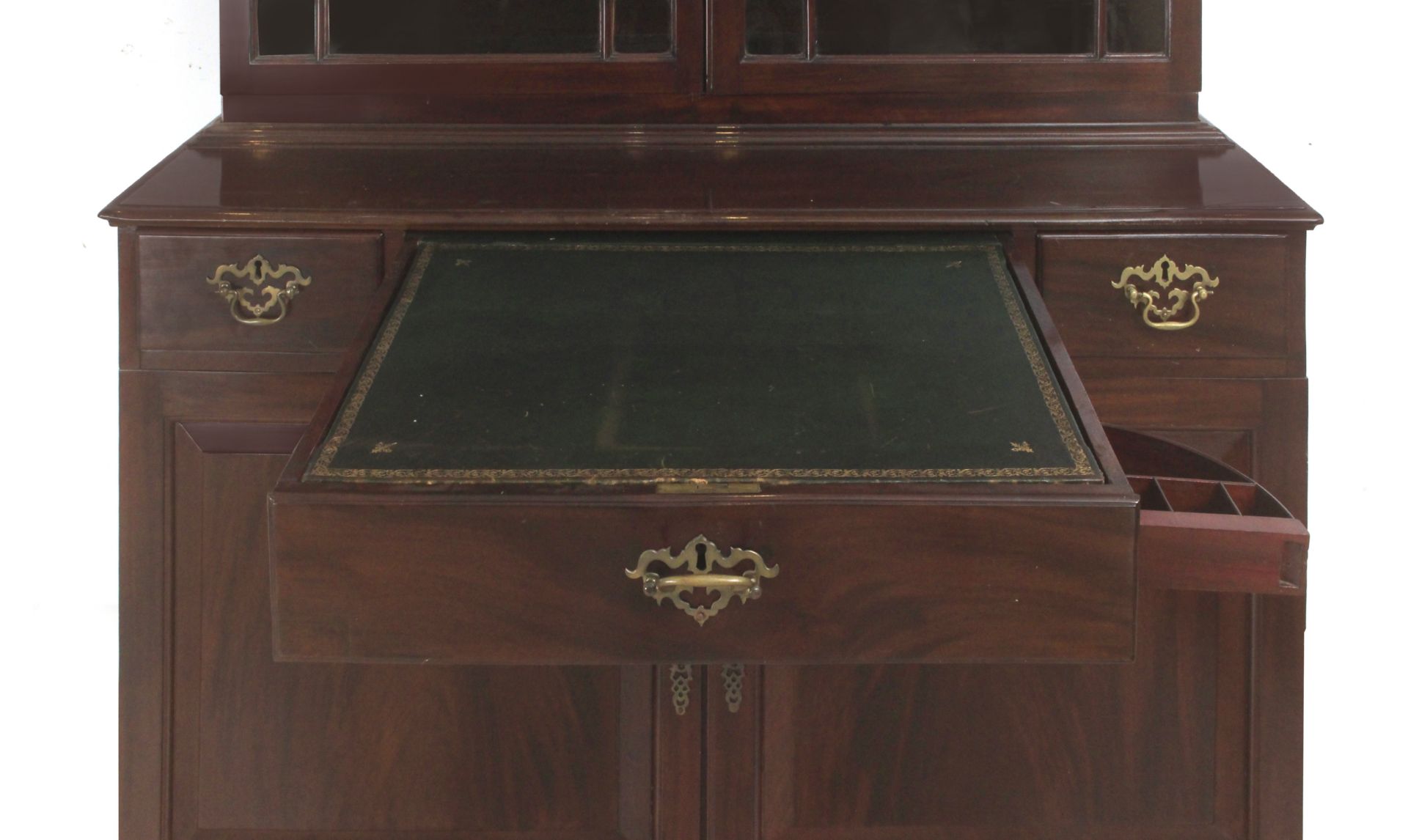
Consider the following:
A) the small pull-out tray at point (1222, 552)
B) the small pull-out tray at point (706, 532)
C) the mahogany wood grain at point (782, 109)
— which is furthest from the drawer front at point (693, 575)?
the mahogany wood grain at point (782, 109)

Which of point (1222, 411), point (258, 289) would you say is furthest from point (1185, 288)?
point (258, 289)

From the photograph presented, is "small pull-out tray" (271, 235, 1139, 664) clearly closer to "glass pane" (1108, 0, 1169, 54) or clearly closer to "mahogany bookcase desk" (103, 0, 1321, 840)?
"mahogany bookcase desk" (103, 0, 1321, 840)

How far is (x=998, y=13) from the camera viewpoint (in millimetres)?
2016

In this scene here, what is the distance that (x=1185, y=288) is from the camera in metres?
1.81

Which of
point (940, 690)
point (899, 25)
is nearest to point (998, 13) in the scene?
point (899, 25)

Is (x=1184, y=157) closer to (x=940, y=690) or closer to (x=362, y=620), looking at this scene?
(x=940, y=690)

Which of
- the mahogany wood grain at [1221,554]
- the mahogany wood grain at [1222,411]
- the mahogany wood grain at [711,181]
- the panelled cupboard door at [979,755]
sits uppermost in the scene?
the mahogany wood grain at [711,181]

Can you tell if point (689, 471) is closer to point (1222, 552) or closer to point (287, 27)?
point (1222, 552)

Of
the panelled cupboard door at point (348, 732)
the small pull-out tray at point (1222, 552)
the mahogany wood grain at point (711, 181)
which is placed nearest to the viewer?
the small pull-out tray at point (1222, 552)

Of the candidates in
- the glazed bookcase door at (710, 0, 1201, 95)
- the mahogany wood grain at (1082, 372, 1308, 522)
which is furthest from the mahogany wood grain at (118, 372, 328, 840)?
the mahogany wood grain at (1082, 372, 1308, 522)

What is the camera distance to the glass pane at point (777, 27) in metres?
2.01

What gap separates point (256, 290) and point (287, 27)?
41 cm

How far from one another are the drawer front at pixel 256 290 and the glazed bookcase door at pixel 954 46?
0.53m

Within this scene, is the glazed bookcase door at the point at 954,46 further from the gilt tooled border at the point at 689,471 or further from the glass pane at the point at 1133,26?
the gilt tooled border at the point at 689,471
